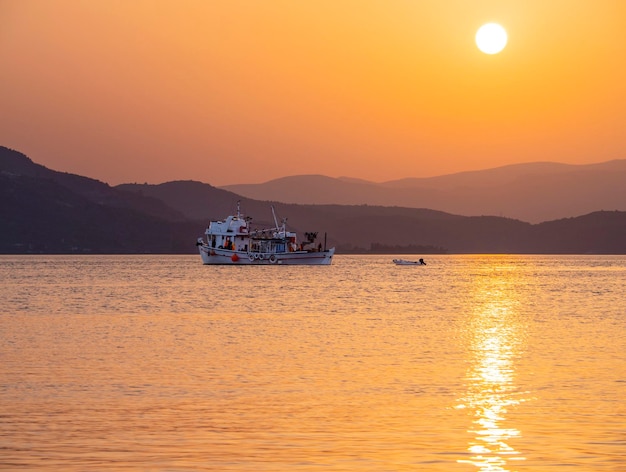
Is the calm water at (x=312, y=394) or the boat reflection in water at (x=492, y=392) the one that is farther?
the boat reflection in water at (x=492, y=392)

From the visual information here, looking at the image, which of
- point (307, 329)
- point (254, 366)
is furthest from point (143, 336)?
point (254, 366)

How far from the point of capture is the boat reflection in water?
2322 centimetres

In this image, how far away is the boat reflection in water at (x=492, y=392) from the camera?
2322 centimetres

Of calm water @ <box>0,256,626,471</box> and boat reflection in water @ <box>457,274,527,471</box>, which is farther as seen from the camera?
boat reflection in water @ <box>457,274,527,471</box>

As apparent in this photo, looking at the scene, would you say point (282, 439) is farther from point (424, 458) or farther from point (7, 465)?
point (7, 465)

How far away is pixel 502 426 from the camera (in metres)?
26.7

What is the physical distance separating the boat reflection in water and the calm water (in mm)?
81

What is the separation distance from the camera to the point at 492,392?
3297cm

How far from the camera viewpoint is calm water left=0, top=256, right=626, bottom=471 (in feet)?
75.8

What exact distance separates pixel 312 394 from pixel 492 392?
18.3ft

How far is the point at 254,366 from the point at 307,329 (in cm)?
1959

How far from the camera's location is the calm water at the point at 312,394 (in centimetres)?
2309

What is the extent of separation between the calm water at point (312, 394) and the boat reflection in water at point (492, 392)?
8cm

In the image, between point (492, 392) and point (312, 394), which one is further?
point (492, 392)
